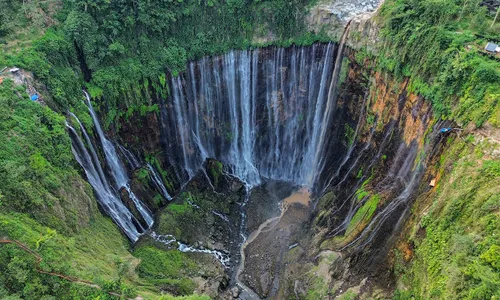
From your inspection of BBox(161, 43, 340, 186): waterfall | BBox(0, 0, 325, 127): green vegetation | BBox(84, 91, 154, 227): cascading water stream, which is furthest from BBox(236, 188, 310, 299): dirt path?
BBox(0, 0, 325, 127): green vegetation

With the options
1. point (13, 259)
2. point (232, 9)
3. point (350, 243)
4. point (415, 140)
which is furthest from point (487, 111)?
point (13, 259)

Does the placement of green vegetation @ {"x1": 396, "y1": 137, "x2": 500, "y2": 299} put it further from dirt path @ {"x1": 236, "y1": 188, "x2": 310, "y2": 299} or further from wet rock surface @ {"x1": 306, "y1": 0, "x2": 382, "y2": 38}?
wet rock surface @ {"x1": 306, "y1": 0, "x2": 382, "y2": 38}

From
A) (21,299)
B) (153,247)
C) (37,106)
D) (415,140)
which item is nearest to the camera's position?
(21,299)

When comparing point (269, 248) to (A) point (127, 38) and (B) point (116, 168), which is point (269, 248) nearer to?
(B) point (116, 168)

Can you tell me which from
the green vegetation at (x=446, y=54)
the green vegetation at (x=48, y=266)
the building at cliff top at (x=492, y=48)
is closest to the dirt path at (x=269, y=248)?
the green vegetation at (x=48, y=266)

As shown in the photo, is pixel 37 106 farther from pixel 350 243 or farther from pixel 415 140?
pixel 415 140

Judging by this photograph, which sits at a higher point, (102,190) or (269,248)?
(102,190)

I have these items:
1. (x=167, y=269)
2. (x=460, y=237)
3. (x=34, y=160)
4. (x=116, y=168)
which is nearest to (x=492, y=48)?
(x=460, y=237)
